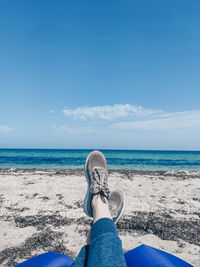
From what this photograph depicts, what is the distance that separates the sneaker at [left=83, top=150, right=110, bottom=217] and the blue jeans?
2.93 feet

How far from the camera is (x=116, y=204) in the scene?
2.45 meters

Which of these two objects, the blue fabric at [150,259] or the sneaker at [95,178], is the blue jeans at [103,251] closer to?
the blue fabric at [150,259]

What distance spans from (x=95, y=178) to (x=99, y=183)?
0.19 m

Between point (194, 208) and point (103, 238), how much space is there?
305cm

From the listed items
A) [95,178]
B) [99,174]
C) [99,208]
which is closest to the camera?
[99,208]

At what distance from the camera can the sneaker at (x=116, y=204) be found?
2281 millimetres

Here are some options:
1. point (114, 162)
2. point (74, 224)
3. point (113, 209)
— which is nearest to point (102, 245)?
point (113, 209)

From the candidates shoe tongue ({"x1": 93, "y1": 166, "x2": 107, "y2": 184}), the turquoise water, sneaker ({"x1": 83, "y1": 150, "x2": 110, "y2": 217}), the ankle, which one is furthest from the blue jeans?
the turquoise water

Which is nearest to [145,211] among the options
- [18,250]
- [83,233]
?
[83,233]

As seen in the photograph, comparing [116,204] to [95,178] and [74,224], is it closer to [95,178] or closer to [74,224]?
[95,178]

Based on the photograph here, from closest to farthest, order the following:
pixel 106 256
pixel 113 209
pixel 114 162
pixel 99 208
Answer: pixel 106 256 < pixel 99 208 < pixel 113 209 < pixel 114 162

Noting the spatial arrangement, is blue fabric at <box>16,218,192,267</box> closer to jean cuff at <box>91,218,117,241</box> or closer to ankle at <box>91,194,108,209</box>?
jean cuff at <box>91,218,117,241</box>

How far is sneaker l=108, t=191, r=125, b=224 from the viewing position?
2281mm

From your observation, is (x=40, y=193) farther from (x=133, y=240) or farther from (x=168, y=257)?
(x=168, y=257)
